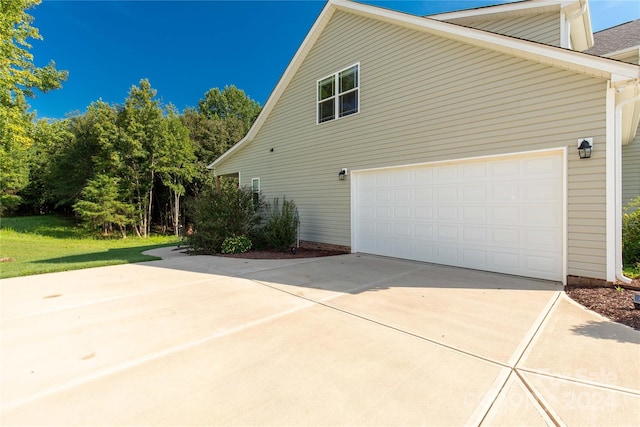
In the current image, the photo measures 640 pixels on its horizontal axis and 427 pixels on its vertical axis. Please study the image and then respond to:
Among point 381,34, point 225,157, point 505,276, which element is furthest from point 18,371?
point 225,157

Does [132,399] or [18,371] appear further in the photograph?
[18,371]

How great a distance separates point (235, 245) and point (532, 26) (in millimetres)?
8913

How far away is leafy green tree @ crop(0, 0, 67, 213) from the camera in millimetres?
9414

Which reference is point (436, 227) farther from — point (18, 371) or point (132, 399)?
point (18, 371)

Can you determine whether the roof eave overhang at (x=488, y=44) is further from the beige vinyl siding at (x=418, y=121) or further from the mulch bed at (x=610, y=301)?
the mulch bed at (x=610, y=301)

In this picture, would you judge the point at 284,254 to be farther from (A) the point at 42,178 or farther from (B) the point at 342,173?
(A) the point at 42,178

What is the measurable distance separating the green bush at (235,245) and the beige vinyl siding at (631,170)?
1048 cm

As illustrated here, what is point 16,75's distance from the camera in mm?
9703

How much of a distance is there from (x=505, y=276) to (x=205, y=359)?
5276mm

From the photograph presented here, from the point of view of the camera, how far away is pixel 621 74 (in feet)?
14.3

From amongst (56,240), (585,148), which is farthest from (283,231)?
(56,240)

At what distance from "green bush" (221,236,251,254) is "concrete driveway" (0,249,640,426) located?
402cm

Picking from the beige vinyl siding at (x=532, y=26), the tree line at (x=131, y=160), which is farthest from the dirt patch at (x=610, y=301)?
the tree line at (x=131, y=160)

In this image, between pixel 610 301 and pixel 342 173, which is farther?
pixel 342 173
